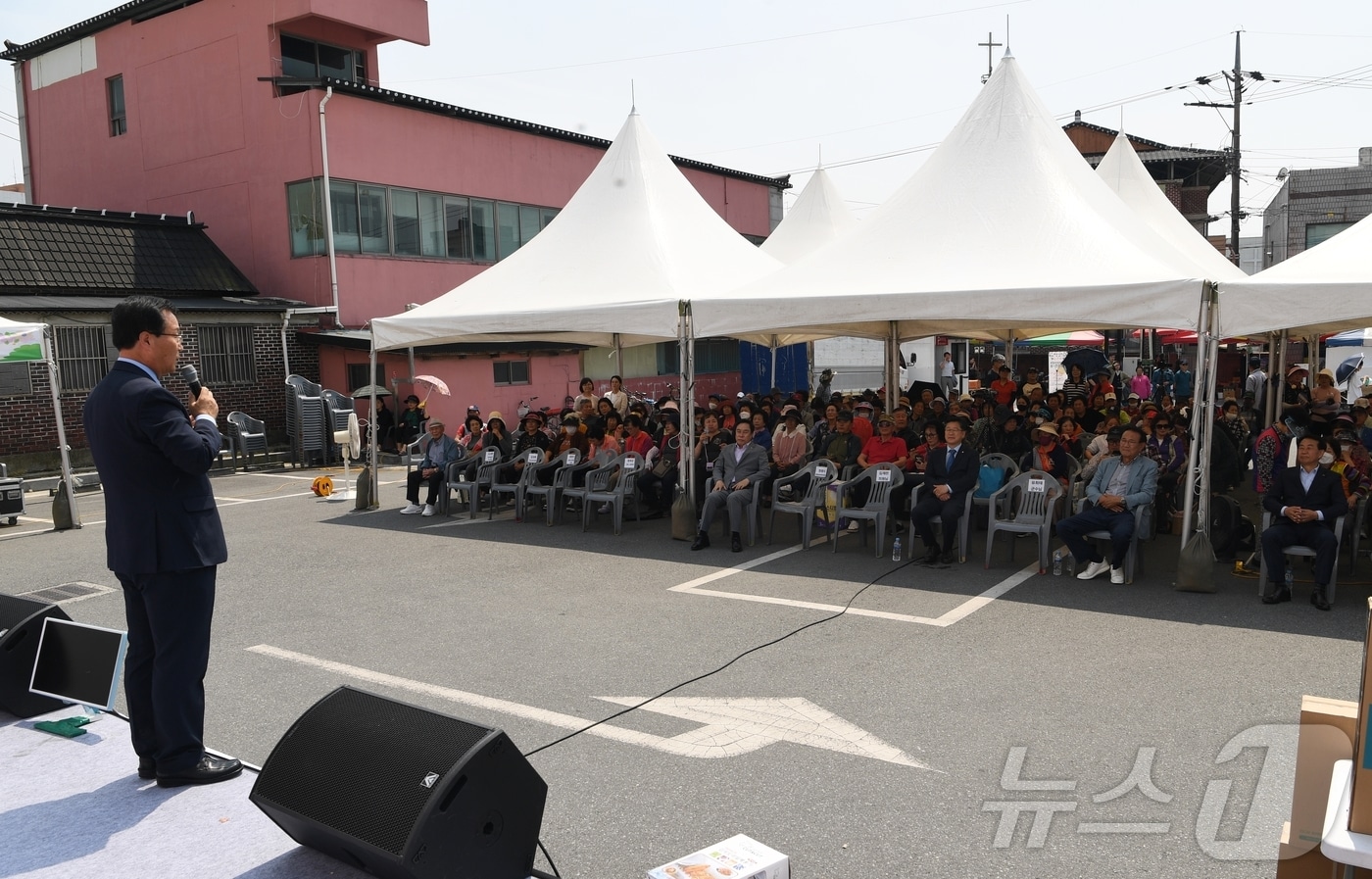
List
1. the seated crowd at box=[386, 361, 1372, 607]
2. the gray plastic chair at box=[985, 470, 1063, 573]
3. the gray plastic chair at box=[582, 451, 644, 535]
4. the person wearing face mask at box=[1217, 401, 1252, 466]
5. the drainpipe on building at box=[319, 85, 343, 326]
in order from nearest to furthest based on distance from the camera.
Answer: the seated crowd at box=[386, 361, 1372, 607] → the gray plastic chair at box=[985, 470, 1063, 573] → the gray plastic chair at box=[582, 451, 644, 535] → the person wearing face mask at box=[1217, 401, 1252, 466] → the drainpipe on building at box=[319, 85, 343, 326]

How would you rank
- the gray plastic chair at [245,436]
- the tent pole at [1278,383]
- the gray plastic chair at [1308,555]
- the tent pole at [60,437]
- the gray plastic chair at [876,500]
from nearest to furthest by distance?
1. the gray plastic chair at [1308,555]
2. the gray plastic chair at [876,500]
3. the tent pole at [60,437]
4. the tent pole at [1278,383]
5. the gray plastic chair at [245,436]

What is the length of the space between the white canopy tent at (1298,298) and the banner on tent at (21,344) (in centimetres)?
1211

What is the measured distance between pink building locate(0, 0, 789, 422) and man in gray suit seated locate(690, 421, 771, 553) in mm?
11811

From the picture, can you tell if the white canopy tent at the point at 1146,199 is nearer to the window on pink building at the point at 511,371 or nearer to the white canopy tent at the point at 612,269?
the white canopy tent at the point at 612,269

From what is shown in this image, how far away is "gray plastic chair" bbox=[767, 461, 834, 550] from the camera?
9.77 meters

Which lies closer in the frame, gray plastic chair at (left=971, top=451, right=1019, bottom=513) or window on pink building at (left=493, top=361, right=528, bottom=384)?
gray plastic chair at (left=971, top=451, right=1019, bottom=513)

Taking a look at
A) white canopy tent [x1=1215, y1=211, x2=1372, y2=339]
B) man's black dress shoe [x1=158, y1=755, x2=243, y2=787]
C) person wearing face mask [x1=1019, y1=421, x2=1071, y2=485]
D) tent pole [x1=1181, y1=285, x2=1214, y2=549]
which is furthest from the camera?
person wearing face mask [x1=1019, y1=421, x2=1071, y2=485]

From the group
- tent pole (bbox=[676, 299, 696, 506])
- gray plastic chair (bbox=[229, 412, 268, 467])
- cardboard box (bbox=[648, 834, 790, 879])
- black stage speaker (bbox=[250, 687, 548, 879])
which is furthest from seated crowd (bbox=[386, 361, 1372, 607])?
gray plastic chair (bbox=[229, 412, 268, 467])

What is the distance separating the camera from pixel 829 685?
18.8 ft

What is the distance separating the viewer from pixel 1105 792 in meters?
4.23

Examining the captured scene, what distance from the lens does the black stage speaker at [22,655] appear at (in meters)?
4.88

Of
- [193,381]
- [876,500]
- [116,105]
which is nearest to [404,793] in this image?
[193,381]

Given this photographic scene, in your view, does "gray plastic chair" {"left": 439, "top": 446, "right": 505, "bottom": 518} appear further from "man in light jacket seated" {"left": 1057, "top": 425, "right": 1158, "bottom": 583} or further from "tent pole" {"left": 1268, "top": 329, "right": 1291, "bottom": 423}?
"tent pole" {"left": 1268, "top": 329, "right": 1291, "bottom": 423}

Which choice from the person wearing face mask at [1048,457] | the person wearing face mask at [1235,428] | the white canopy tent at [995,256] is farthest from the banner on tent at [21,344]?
the person wearing face mask at [1235,428]
